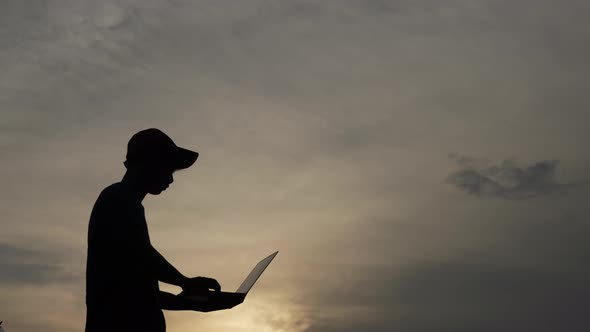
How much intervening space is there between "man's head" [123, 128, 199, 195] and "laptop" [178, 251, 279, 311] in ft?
3.62

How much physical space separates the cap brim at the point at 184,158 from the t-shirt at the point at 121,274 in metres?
0.59

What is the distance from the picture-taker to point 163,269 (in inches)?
281

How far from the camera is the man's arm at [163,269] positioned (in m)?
7.12

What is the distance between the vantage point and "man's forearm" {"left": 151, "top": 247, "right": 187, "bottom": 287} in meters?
7.12

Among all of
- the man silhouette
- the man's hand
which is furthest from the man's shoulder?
the man's hand

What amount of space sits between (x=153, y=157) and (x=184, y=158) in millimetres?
301

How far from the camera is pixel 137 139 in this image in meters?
7.45

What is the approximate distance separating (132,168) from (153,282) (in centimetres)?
114

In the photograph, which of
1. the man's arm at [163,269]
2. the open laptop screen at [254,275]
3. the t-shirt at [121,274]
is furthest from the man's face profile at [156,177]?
the open laptop screen at [254,275]

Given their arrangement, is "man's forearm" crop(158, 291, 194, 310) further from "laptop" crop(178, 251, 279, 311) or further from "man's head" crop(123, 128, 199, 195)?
"man's head" crop(123, 128, 199, 195)

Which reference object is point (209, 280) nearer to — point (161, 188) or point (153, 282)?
point (153, 282)

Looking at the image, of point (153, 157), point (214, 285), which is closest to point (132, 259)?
point (214, 285)

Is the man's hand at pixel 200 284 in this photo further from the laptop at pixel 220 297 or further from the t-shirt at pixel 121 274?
the t-shirt at pixel 121 274

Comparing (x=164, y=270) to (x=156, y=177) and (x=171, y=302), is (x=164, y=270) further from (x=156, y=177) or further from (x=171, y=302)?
(x=156, y=177)
